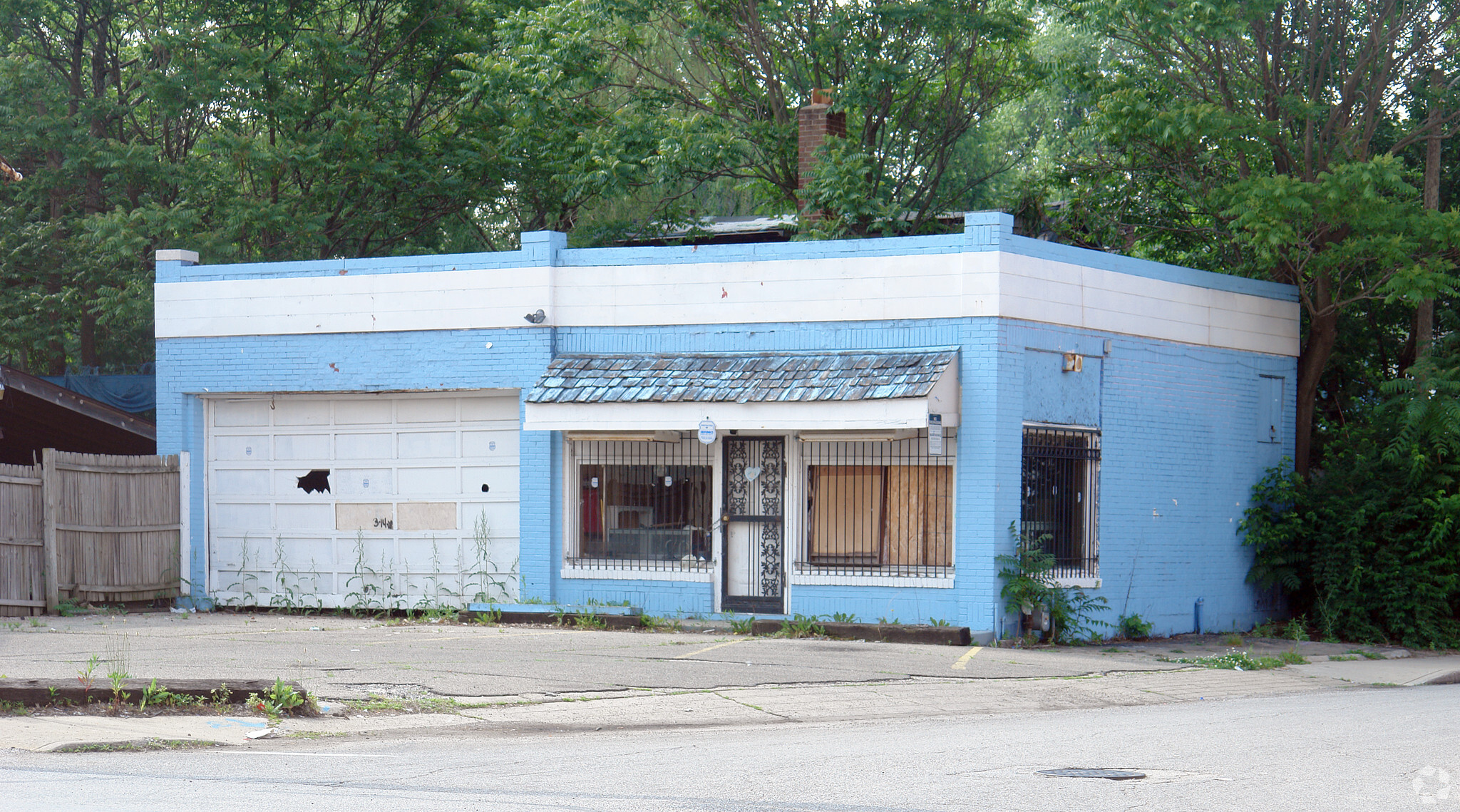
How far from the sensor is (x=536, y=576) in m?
16.9

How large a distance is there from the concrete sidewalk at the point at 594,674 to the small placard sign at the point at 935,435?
81.9 inches

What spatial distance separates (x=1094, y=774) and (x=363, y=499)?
11.8 metres

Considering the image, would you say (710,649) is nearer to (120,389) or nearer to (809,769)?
(809,769)

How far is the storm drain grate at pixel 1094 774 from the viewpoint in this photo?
7.98 m

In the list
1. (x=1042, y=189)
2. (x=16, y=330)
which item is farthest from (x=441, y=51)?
(x=1042, y=189)

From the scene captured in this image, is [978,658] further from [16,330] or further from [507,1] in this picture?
[16,330]

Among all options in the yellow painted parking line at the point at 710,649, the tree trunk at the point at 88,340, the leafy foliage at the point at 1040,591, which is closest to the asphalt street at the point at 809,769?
the yellow painted parking line at the point at 710,649

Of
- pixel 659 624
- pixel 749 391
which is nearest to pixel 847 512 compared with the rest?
pixel 749 391

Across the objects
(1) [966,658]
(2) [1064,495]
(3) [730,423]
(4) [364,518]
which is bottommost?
(1) [966,658]

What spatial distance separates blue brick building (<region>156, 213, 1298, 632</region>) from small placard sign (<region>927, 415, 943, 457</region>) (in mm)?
62

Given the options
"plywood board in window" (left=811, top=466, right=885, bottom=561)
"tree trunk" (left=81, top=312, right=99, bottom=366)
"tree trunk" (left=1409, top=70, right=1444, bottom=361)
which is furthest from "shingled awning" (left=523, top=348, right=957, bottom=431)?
"tree trunk" (left=81, top=312, right=99, bottom=366)

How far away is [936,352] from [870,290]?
105 cm

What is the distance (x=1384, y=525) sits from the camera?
57.3 ft
